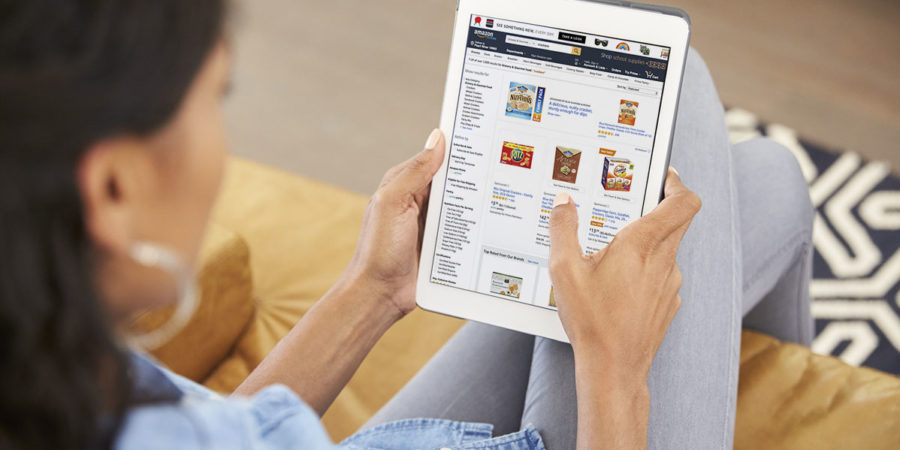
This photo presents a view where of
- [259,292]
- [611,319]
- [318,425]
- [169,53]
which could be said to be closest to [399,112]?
[259,292]

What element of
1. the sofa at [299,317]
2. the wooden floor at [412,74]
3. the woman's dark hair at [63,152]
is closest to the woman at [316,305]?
the woman's dark hair at [63,152]

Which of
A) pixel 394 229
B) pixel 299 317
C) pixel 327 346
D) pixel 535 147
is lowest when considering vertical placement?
pixel 299 317

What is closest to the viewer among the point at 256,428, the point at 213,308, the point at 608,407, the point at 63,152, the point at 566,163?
the point at 63,152

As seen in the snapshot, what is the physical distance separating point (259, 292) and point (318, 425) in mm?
522

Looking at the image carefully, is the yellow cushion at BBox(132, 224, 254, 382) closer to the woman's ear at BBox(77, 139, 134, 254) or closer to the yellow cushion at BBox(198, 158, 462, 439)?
the yellow cushion at BBox(198, 158, 462, 439)

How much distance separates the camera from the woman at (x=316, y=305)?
1.10 ft

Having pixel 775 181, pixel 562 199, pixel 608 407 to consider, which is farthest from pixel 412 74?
pixel 608 407

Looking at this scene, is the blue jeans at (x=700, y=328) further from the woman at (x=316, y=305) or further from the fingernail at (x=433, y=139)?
the fingernail at (x=433, y=139)

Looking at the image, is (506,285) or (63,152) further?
(506,285)

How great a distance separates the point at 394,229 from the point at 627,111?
0.89 ft

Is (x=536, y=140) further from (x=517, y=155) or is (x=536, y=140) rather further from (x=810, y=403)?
(x=810, y=403)

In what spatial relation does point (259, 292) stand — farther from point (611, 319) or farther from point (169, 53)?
point (169, 53)

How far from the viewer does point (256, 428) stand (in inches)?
19.0

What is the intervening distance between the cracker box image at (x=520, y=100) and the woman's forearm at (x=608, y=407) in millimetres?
259
